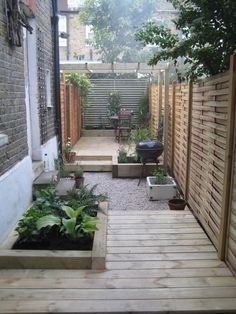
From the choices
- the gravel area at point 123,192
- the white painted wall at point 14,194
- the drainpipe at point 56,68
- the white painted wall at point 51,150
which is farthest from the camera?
the drainpipe at point 56,68

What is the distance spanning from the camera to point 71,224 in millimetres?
3354

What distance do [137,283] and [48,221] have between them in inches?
41.2

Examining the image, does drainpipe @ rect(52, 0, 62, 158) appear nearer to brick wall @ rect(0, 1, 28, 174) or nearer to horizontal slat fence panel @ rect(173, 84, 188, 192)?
horizontal slat fence panel @ rect(173, 84, 188, 192)

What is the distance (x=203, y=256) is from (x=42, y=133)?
12.5 feet

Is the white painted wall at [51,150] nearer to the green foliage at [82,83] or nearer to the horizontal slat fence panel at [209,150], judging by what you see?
the horizontal slat fence panel at [209,150]

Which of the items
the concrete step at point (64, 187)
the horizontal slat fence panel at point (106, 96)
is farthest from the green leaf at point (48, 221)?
the horizontal slat fence panel at point (106, 96)

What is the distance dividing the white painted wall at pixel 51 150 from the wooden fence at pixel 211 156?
2.38 metres

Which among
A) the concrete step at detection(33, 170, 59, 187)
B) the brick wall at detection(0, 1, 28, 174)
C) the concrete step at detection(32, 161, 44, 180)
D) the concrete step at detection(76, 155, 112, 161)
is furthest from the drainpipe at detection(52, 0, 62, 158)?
the brick wall at detection(0, 1, 28, 174)

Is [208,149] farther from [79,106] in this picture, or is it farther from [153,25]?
[79,106]

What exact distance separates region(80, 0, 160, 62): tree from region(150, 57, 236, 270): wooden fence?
44.6 ft

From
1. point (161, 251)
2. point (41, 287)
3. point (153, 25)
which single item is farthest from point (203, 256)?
point (153, 25)

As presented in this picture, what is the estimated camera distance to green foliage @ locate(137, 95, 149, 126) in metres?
13.5

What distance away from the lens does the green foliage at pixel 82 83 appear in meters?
Answer: 12.1

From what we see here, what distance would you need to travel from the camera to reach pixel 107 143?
11609 mm
